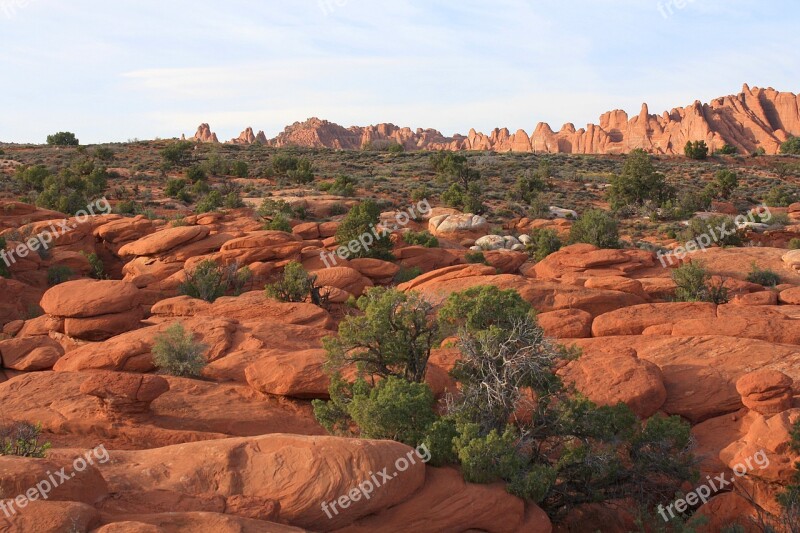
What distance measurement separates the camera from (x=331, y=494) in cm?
803

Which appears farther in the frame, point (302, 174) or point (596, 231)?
point (302, 174)

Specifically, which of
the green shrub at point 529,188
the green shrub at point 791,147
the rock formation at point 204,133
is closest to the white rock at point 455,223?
the green shrub at point 529,188

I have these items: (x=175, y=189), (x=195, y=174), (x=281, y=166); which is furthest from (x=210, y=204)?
(x=281, y=166)

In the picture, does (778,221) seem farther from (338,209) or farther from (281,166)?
(281,166)

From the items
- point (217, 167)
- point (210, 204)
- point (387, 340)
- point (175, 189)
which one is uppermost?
point (217, 167)

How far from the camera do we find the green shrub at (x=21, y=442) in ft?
29.9

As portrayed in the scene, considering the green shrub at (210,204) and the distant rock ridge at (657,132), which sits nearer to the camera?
the green shrub at (210,204)

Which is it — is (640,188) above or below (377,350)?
above

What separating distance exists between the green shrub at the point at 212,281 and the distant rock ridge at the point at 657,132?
7034 centimetres

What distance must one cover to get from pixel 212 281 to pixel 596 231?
54.6 feet

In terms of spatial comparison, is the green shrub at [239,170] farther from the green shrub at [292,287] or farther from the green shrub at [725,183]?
the green shrub at [725,183]

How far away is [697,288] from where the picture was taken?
19.4m

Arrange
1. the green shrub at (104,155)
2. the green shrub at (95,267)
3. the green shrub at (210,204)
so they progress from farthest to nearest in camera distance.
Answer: the green shrub at (104,155) < the green shrub at (210,204) < the green shrub at (95,267)

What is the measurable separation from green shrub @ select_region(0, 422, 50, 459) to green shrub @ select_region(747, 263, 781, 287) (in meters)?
21.1
